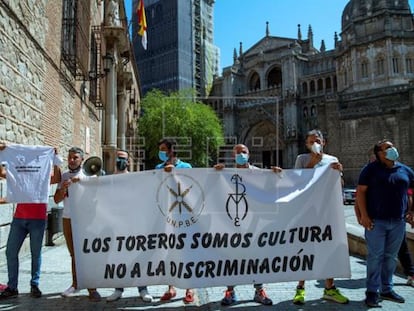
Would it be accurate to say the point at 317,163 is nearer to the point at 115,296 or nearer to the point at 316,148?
the point at 316,148

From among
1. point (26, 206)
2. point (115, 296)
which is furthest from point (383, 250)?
point (26, 206)

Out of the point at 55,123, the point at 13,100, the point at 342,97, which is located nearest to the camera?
the point at 13,100

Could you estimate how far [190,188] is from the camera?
498 centimetres

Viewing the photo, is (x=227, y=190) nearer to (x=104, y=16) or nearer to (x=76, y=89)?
(x=76, y=89)

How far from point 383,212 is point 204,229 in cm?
225

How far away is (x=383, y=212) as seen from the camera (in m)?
4.96

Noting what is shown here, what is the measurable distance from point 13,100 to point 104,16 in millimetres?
12488

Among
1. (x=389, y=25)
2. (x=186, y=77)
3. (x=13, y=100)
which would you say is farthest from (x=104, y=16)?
(x=186, y=77)

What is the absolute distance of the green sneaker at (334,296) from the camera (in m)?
4.93

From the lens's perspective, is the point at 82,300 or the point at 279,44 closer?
the point at 82,300

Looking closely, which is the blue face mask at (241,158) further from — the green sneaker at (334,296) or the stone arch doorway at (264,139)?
the stone arch doorway at (264,139)

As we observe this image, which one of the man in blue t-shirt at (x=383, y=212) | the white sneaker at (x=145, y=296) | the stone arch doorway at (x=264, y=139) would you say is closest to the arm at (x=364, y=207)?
the man in blue t-shirt at (x=383, y=212)

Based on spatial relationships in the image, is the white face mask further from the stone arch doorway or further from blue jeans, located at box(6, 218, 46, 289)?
the stone arch doorway

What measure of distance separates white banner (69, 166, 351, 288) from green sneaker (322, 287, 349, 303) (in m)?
0.20
